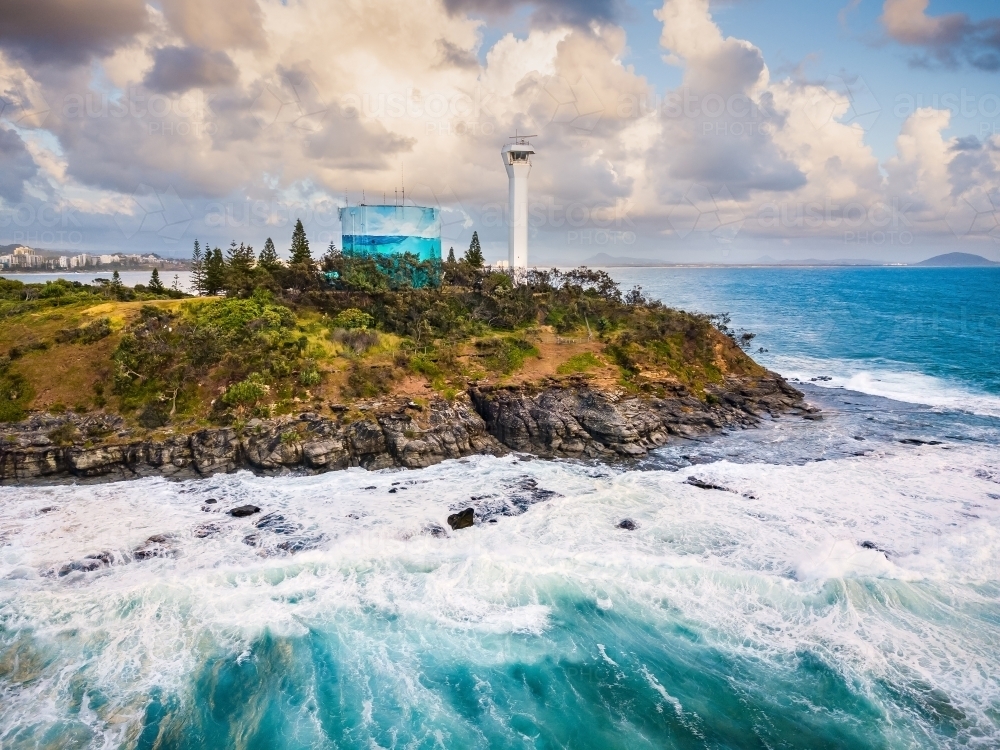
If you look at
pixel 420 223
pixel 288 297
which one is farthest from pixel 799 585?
pixel 420 223

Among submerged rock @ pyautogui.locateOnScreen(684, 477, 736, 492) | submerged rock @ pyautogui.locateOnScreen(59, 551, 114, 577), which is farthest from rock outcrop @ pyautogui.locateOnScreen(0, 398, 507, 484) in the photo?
submerged rock @ pyautogui.locateOnScreen(684, 477, 736, 492)

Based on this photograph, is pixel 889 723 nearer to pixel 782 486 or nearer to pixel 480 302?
pixel 782 486

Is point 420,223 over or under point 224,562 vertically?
over

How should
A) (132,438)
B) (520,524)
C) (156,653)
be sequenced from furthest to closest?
(132,438) → (520,524) → (156,653)

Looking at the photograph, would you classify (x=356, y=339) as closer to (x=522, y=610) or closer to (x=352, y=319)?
(x=352, y=319)

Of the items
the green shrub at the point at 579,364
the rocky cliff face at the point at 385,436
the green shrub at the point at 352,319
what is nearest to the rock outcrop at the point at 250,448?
the rocky cliff face at the point at 385,436

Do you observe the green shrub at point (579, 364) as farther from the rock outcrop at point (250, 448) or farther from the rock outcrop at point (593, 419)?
the rock outcrop at point (250, 448)

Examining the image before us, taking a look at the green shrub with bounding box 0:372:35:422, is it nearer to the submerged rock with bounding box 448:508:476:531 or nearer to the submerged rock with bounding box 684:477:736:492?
the submerged rock with bounding box 448:508:476:531
